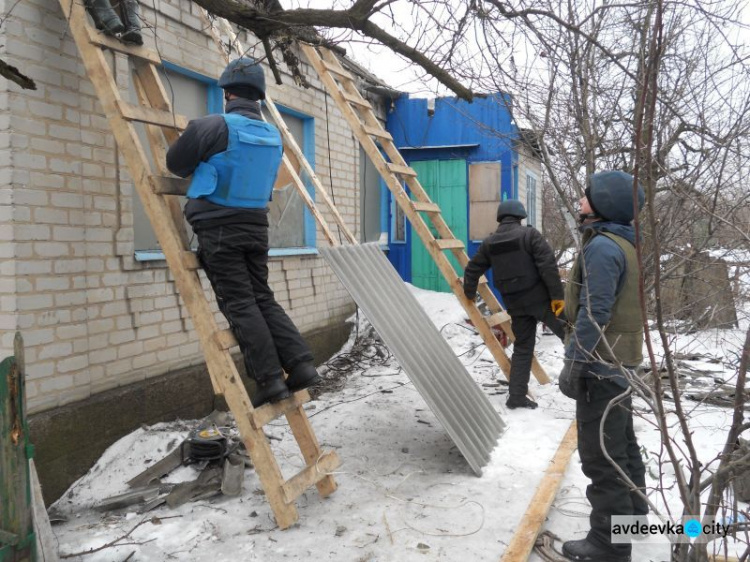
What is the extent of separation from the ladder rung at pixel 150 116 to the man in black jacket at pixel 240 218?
34 centimetres

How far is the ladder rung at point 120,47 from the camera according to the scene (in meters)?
3.33

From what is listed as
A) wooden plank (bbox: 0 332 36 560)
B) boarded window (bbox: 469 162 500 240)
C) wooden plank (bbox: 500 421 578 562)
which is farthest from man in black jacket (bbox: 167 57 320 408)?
boarded window (bbox: 469 162 500 240)

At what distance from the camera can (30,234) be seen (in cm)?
350

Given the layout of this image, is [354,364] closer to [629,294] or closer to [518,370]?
[518,370]

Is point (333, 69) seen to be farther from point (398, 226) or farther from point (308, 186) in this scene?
point (398, 226)

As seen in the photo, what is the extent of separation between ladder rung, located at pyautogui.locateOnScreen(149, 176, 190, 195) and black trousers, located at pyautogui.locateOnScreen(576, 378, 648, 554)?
2.38 meters

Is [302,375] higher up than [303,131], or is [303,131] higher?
[303,131]

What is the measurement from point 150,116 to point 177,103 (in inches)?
69.3

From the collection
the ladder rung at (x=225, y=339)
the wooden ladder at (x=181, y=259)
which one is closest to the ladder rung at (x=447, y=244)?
the wooden ladder at (x=181, y=259)

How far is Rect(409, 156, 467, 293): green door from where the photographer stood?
31.7 ft

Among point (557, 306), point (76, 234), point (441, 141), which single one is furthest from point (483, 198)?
point (76, 234)

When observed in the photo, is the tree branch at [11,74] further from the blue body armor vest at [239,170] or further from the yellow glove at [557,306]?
the yellow glove at [557,306]

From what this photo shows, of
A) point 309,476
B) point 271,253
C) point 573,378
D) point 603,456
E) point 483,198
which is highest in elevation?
point 483,198

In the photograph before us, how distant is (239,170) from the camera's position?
3.25m
